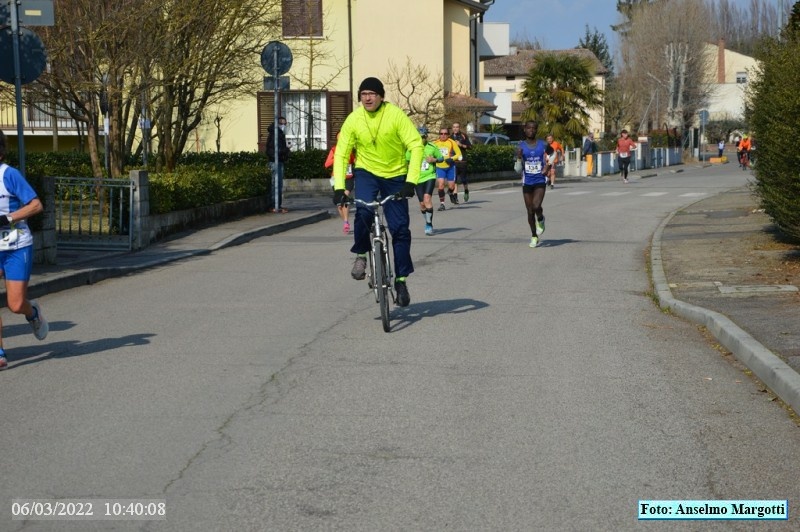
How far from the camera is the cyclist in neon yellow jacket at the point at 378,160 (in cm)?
1001

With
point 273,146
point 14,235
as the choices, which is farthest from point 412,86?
point 14,235

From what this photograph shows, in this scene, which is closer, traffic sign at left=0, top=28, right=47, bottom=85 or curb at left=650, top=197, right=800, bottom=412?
curb at left=650, top=197, right=800, bottom=412

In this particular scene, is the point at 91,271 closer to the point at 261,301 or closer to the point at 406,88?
the point at 261,301

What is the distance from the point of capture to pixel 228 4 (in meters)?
20.6

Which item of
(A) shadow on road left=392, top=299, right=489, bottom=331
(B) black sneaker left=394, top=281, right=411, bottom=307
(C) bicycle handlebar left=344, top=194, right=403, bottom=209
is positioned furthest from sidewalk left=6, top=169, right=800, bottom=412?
(C) bicycle handlebar left=344, top=194, right=403, bottom=209

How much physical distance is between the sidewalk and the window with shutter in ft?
49.8

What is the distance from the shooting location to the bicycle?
9.69 metres

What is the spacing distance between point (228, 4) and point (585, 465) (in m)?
16.3

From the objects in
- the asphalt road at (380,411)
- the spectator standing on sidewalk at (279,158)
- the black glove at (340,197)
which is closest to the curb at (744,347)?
the asphalt road at (380,411)

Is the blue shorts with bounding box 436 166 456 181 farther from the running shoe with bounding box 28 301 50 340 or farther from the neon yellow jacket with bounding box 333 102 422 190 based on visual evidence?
the running shoe with bounding box 28 301 50 340

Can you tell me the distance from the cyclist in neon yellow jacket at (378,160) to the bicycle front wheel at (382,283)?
0.30m

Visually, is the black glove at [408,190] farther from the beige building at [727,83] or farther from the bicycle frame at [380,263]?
the beige building at [727,83]

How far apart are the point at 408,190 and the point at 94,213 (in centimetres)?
786

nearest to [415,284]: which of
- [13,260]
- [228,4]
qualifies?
[13,260]
